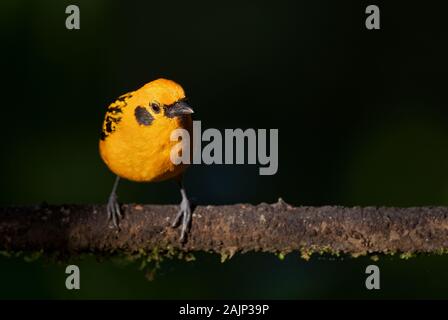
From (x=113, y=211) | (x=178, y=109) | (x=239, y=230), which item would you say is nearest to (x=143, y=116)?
(x=178, y=109)

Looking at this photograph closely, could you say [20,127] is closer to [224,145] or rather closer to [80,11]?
[80,11]

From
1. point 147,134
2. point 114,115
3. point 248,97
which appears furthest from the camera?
point 248,97

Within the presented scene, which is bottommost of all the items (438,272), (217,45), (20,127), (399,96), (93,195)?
(438,272)

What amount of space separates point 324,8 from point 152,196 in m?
2.31

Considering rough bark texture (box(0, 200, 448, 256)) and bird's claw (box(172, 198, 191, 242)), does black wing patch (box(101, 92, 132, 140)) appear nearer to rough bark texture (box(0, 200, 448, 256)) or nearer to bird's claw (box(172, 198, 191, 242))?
rough bark texture (box(0, 200, 448, 256))

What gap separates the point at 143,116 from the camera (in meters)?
3.50

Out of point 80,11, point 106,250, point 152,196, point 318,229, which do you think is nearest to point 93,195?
point 152,196

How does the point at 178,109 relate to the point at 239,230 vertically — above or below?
above

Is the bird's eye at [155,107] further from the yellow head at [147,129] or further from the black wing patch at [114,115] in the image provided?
the black wing patch at [114,115]

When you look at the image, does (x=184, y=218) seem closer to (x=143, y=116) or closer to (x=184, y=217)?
(x=184, y=217)

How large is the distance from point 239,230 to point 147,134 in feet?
1.97

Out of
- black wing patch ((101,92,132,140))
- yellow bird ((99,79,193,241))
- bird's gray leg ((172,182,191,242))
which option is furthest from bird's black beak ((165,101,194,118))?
bird's gray leg ((172,182,191,242))

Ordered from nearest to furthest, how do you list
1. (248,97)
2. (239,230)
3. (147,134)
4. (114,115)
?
(239,230), (147,134), (114,115), (248,97)

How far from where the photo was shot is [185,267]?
16.6 ft
